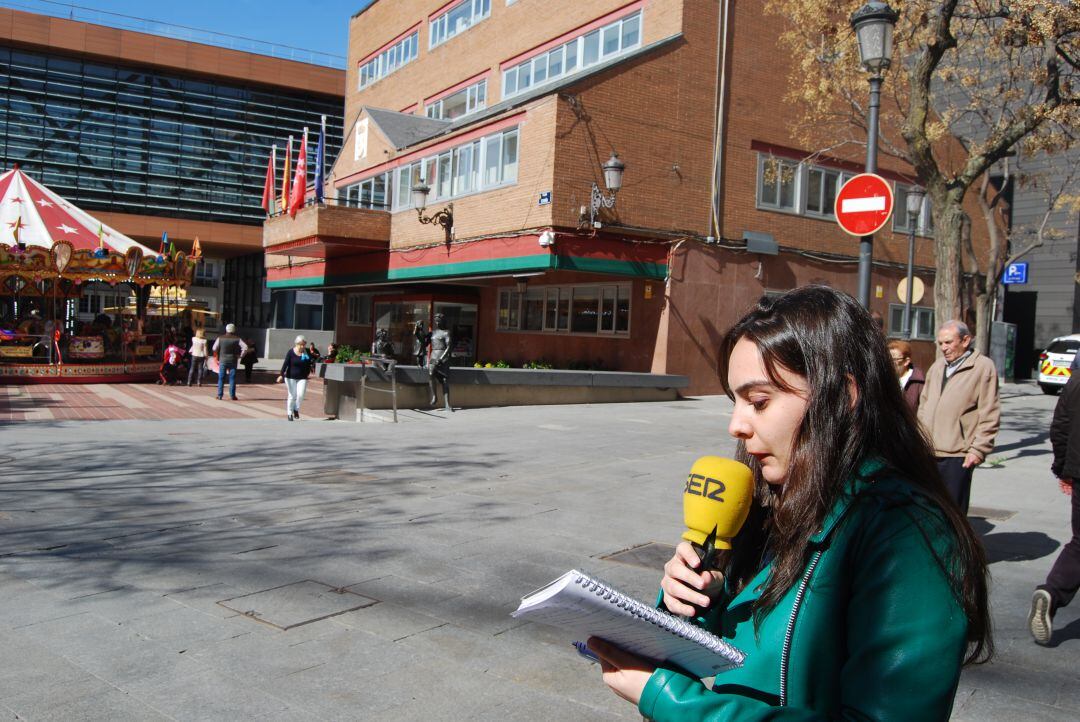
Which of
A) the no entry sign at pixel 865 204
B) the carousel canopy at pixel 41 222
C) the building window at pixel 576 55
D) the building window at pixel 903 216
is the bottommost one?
the no entry sign at pixel 865 204

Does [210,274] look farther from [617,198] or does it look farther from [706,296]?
[706,296]

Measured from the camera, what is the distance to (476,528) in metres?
7.11

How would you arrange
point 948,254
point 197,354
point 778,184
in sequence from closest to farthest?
point 948,254 < point 197,354 < point 778,184

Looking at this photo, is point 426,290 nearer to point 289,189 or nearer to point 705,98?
point 289,189

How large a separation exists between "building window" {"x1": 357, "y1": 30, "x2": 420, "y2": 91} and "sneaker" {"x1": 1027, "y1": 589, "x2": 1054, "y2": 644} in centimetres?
3182

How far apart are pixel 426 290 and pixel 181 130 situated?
2280 cm

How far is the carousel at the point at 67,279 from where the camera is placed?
76.7 ft

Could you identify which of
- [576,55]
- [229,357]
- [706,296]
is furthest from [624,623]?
[576,55]

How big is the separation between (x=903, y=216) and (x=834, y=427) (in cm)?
2746

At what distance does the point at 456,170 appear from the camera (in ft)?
77.9

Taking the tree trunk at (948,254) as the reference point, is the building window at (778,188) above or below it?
above

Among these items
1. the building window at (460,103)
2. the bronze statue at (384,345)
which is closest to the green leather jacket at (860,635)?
the bronze statue at (384,345)

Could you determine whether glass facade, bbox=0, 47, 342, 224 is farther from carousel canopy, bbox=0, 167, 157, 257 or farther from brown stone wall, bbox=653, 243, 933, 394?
brown stone wall, bbox=653, 243, 933, 394

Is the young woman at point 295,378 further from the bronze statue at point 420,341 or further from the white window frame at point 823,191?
the white window frame at point 823,191
